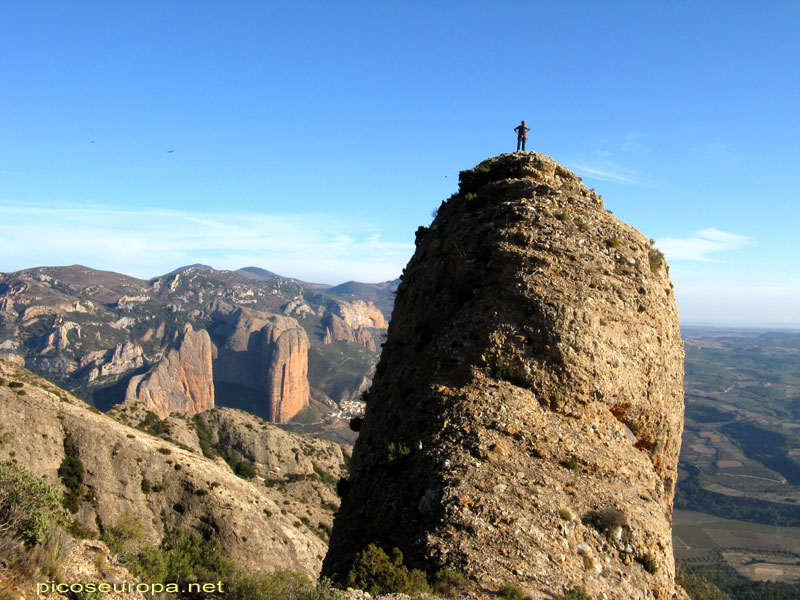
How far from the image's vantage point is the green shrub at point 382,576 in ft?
31.5

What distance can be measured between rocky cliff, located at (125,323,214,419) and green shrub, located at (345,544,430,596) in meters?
146

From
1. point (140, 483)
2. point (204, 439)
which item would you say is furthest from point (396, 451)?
point (204, 439)

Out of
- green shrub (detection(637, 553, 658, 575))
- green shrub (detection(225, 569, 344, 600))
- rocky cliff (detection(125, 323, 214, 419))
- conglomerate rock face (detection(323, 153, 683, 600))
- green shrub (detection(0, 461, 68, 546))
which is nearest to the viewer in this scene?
green shrub (detection(0, 461, 68, 546))

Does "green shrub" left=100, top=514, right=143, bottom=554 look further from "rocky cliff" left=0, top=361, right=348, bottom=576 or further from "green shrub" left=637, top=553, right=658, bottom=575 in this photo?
"green shrub" left=637, top=553, right=658, bottom=575

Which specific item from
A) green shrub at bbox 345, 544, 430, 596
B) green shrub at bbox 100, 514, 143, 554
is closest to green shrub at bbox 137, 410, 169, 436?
green shrub at bbox 100, 514, 143, 554

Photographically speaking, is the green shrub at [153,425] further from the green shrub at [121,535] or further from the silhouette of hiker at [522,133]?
the silhouette of hiker at [522,133]

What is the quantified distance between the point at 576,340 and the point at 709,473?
207580 millimetres

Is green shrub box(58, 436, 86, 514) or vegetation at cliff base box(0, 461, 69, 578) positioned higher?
vegetation at cliff base box(0, 461, 69, 578)

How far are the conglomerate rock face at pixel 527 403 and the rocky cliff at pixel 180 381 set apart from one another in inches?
5588

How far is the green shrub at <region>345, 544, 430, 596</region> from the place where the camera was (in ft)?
31.5

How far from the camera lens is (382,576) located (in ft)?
32.6

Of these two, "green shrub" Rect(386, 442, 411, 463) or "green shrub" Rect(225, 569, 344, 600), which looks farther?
"green shrub" Rect(386, 442, 411, 463)

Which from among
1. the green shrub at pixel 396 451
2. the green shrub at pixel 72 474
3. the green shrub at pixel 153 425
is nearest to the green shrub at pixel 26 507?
the green shrub at pixel 396 451

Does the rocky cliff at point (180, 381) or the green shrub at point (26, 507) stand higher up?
the green shrub at point (26, 507)
